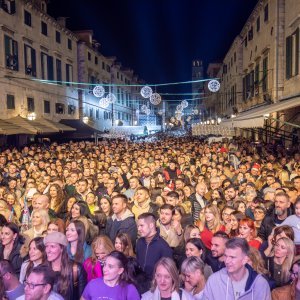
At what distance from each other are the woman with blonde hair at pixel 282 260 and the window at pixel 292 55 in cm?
1523

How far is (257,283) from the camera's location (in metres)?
3.68

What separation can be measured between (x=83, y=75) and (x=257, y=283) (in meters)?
35.5

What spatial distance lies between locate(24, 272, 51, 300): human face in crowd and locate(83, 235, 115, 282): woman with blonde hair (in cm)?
113

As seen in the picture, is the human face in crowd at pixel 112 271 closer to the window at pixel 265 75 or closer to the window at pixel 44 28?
the window at pixel 265 75

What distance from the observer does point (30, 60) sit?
26.0 m

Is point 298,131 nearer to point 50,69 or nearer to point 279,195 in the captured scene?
point 279,195

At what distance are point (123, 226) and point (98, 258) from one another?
1382mm

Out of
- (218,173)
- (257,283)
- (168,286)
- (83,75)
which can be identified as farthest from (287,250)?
(83,75)

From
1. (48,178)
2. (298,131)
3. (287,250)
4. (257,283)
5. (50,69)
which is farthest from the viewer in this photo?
(50,69)

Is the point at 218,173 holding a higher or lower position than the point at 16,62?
lower

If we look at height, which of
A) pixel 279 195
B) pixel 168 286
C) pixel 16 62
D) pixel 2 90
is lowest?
pixel 168 286

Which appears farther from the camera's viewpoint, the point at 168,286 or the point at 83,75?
the point at 83,75

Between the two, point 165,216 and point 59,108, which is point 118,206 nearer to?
point 165,216

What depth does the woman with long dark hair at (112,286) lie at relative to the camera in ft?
12.5
